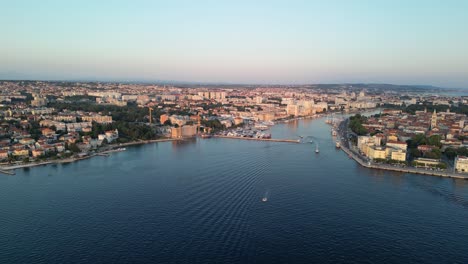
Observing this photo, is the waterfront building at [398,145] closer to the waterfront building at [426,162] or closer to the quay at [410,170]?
the waterfront building at [426,162]

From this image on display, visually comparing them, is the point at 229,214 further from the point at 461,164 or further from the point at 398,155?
the point at 461,164

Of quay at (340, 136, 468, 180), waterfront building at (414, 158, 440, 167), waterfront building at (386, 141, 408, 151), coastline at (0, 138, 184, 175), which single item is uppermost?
waterfront building at (386, 141, 408, 151)

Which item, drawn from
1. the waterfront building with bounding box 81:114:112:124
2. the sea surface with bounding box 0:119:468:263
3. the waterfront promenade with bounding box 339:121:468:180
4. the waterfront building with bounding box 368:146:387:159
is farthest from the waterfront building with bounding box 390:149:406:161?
the waterfront building with bounding box 81:114:112:124

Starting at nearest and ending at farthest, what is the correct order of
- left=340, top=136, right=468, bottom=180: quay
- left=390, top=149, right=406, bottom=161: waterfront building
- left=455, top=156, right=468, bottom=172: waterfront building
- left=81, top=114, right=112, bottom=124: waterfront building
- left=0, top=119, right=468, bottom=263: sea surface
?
1. left=0, top=119, right=468, bottom=263: sea surface
2. left=340, top=136, right=468, bottom=180: quay
3. left=455, top=156, right=468, bottom=172: waterfront building
4. left=390, top=149, right=406, bottom=161: waterfront building
5. left=81, top=114, right=112, bottom=124: waterfront building

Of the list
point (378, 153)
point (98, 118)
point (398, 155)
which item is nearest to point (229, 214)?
point (378, 153)

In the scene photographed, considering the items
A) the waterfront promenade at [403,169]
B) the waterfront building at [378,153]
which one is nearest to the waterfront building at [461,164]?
the waterfront promenade at [403,169]

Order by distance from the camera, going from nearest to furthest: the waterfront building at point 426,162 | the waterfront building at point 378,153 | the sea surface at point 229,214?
the sea surface at point 229,214, the waterfront building at point 426,162, the waterfront building at point 378,153

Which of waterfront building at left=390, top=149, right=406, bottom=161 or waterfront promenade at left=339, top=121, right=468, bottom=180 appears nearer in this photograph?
waterfront promenade at left=339, top=121, right=468, bottom=180

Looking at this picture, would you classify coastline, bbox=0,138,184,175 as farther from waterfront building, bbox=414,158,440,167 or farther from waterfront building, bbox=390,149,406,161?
waterfront building, bbox=414,158,440,167
